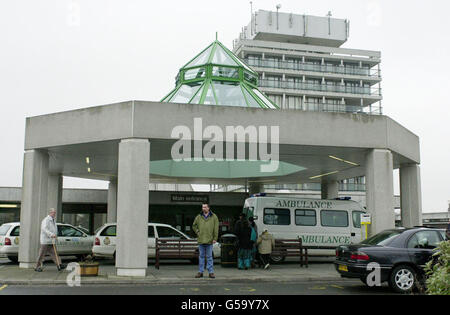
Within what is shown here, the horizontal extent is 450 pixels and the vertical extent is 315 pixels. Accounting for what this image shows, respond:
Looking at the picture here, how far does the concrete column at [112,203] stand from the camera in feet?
90.5

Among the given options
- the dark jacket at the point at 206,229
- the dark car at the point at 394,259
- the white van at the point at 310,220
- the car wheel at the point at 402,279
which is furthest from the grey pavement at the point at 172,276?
the white van at the point at 310,220

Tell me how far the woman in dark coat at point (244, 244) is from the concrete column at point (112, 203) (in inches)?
505

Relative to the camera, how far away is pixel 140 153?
1425 cm

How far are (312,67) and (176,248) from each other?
5868cm

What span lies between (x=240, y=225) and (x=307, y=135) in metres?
3.49

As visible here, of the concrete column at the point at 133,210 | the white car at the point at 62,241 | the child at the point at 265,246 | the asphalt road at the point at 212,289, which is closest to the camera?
the asphalt road at the point at 212,289

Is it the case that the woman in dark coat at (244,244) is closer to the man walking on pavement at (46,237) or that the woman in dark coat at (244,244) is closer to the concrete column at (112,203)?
the man walking on pavement at (46,237)

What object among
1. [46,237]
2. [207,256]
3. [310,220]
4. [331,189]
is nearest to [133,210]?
[207,256]

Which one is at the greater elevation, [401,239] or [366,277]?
[401,239]

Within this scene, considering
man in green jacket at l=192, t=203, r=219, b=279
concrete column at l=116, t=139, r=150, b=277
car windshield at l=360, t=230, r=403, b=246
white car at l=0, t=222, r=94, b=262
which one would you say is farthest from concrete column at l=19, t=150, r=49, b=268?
car windshield at l=360, t=230, r=403, b=246

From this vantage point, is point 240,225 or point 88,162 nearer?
point 240,225

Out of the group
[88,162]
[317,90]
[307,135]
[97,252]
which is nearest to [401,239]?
[307,135]

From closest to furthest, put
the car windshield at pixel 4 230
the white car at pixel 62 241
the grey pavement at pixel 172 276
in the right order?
the grey pavement at pixel 172 276, the white car at pixel 62 241, the car windshield at pixel 4 230
